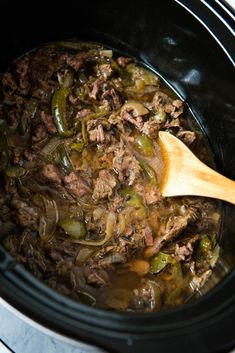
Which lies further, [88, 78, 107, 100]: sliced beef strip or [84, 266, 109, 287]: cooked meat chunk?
[88, 78, 107, 100]: sliced beef strip

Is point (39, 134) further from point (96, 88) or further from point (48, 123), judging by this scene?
point (96, 88)

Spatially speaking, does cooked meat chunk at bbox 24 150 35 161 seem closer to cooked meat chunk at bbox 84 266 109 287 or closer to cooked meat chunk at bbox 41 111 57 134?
cooked meat chunk at bbox 41 111 57 134

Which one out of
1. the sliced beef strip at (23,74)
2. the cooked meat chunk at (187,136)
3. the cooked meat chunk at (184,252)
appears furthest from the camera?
the cooked meat chunk at (187,136)

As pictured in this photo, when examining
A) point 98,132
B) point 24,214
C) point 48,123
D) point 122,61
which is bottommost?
point 24,214

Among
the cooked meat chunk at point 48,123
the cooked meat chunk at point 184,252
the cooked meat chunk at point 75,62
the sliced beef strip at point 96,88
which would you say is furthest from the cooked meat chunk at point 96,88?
the cooked meat chunk at point 184,252

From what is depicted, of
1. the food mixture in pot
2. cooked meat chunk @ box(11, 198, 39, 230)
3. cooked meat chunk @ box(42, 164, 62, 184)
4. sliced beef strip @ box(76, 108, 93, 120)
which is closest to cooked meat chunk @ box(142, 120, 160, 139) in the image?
the food mixture in pot

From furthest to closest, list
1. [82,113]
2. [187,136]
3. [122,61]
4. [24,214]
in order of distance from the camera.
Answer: [122,61], [187,136], [82,113], [24,214]

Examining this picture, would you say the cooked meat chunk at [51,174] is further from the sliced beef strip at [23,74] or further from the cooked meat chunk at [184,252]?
the cooked meat chunk at [184,252]

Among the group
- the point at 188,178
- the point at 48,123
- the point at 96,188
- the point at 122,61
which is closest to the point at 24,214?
the point at 96,188
